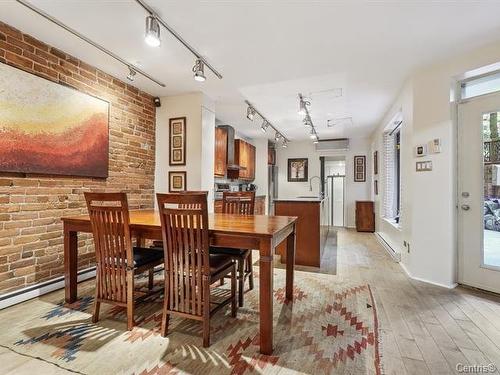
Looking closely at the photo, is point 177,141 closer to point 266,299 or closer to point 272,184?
point 266,299

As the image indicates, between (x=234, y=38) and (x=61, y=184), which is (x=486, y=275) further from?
(x=61, y=184)

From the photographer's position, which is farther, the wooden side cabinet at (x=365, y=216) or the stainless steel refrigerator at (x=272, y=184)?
the stainless steel refrigerator at (x=272, y=184)

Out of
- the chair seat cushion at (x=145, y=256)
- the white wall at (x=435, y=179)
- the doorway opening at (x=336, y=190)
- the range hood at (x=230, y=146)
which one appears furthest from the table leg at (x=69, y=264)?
the doorway opening at (x=336, y=190)

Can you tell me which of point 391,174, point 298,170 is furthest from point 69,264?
point 298,170

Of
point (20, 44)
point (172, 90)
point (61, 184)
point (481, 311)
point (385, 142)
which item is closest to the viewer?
point (481, 311)

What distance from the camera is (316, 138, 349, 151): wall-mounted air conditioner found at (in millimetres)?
7430

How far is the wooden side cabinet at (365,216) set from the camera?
6.62m

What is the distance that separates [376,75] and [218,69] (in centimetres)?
202

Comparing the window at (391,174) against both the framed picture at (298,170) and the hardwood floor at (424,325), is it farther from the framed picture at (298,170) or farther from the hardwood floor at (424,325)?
the framed picture at (298,170)

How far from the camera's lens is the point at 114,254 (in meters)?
2.11

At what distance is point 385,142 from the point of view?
5520mm

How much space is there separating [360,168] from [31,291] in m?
7.32

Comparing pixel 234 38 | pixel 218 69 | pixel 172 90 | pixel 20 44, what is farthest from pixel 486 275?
pixel 20 44

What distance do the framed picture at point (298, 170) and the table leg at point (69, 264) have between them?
6458 millimetres
